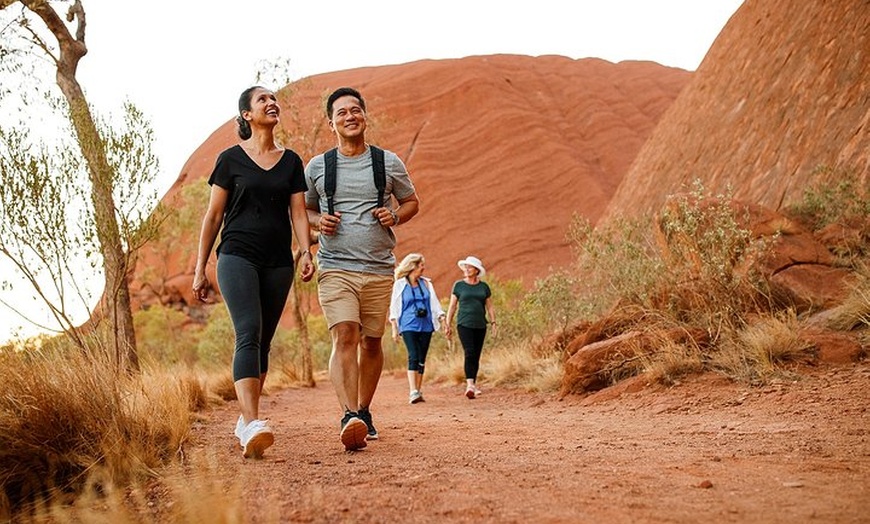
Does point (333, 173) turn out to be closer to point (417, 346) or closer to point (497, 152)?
point (417, 346)

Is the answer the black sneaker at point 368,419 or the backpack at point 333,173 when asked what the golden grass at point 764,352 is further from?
the backpack at point 333,173

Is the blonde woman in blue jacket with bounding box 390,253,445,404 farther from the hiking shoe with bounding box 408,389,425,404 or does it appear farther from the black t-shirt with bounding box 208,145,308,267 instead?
the black t-shirt with bounding box 208,145,308,267

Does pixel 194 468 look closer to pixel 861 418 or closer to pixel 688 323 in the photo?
pixel 861 418

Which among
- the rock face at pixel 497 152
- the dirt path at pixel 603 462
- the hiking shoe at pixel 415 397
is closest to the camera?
the dirt path at pixel 603 462

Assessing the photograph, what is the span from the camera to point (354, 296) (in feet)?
17.6

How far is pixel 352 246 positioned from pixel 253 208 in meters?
0.65

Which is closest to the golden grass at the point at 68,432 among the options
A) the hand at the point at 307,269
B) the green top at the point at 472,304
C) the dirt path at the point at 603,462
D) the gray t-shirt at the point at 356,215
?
the dirt path at the point at 603,462

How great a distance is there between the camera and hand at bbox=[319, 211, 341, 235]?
532 cm

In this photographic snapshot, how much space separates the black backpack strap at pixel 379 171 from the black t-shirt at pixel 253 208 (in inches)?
21.7

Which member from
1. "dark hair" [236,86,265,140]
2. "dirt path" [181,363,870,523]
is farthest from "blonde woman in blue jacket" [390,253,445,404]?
"dark hair" [236,86,265,140]

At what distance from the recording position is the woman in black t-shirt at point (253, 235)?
5008 mm

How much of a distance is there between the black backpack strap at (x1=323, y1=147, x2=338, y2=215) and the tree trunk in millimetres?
4686

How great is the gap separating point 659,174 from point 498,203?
56.4ft

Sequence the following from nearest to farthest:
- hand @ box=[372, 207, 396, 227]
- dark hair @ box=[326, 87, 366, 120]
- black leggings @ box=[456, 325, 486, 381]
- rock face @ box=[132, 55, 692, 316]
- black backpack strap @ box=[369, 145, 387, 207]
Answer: hand @ box=[372, 207, 396, 227] < black backpack strap @ box=[369, 145, 387, 207] < dark hair @ box=[326, 87, 366, 120] < black leggings @ box=[456, 325, 486, 381] < rock face @ box=[132, 55, 692, 316]
